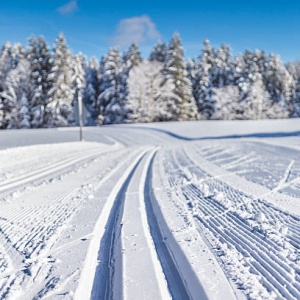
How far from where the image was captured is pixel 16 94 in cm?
4034

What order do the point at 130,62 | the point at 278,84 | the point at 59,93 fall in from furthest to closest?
the point at 278,84 < the point at 130,62 < the point at 59,93

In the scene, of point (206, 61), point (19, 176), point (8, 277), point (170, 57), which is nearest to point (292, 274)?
point (8, 277)

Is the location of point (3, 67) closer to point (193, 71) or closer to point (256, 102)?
point (193, 71)

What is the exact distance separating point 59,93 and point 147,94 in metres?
11.8

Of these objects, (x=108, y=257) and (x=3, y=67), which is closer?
(x=108, y=257)

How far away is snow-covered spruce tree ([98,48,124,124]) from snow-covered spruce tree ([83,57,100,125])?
8.68 feet

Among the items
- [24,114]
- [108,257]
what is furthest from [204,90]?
[108,257]

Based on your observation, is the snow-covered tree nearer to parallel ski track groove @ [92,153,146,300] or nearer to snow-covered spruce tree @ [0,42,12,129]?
snow-covered spruce tree @ [0,42,12,129]

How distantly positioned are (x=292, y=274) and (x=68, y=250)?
1.83 metres

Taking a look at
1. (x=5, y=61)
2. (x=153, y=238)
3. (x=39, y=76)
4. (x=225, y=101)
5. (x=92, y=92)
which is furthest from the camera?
(x=92, y=92)

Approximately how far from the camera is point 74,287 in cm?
210

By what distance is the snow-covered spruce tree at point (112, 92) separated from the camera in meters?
44.5

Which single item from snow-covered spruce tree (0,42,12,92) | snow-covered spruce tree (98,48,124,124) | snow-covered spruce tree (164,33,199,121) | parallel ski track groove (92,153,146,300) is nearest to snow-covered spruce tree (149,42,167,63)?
snow-covered spruce tree (164,33,199,121)

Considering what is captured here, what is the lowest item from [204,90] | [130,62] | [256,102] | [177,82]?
[256,102]
